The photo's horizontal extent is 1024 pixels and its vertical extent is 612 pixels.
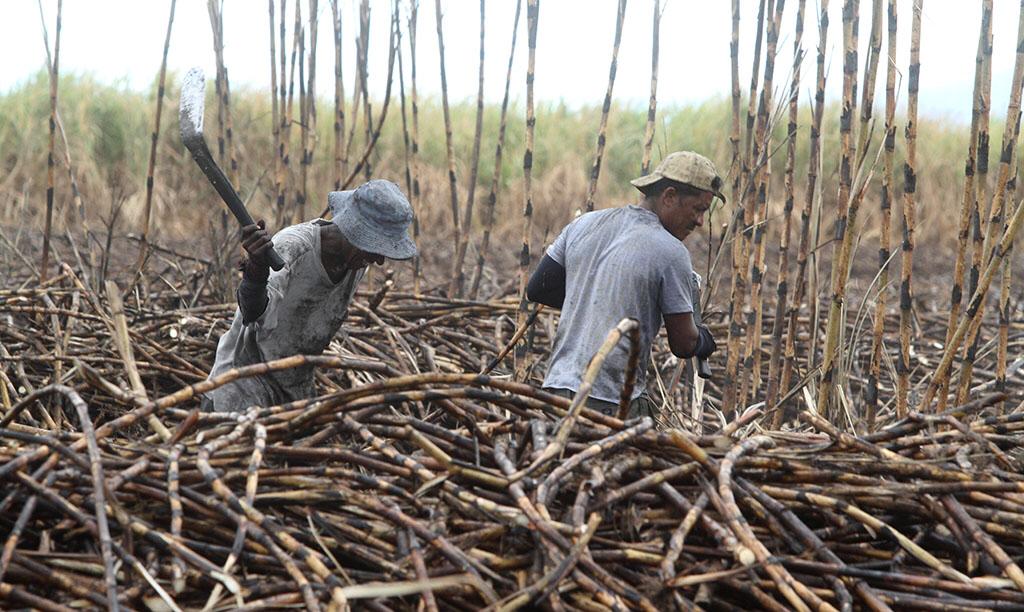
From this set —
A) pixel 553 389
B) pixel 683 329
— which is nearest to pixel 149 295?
pixel 553 389

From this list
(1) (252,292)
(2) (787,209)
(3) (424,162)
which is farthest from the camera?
(3) (424,162)

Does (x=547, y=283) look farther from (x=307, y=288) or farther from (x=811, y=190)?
(x=811, y=190)

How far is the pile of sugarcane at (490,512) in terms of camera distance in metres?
1.71

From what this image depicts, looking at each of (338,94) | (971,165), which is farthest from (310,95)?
(971,165)

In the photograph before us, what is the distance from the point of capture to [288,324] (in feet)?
10.1

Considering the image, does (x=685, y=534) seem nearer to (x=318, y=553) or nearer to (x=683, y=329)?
(x=318, y=553)

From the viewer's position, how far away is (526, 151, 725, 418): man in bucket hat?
9.32 ft

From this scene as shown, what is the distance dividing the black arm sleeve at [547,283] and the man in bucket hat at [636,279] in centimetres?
11

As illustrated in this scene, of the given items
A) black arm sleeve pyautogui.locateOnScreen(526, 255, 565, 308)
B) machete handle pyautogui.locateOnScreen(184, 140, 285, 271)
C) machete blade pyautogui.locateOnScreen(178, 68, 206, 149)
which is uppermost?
machete blade pyautogui.locateOnScreen(178, 68, 206, 149)

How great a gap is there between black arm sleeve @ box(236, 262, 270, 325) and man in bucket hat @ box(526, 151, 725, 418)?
2.54ft

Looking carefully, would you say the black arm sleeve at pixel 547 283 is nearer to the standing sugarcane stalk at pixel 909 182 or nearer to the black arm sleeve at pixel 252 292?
the black arm sleeve at pixel 252 292

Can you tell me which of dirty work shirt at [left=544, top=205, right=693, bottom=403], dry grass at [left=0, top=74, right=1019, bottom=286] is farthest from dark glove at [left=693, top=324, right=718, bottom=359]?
dry grass at [left=0, top=74, right=1019, bottom=286]

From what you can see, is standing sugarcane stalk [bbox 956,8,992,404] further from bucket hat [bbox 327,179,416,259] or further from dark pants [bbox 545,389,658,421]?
bucket hat [bbox 327,179,416,259]

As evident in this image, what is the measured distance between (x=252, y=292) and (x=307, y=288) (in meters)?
0.27
